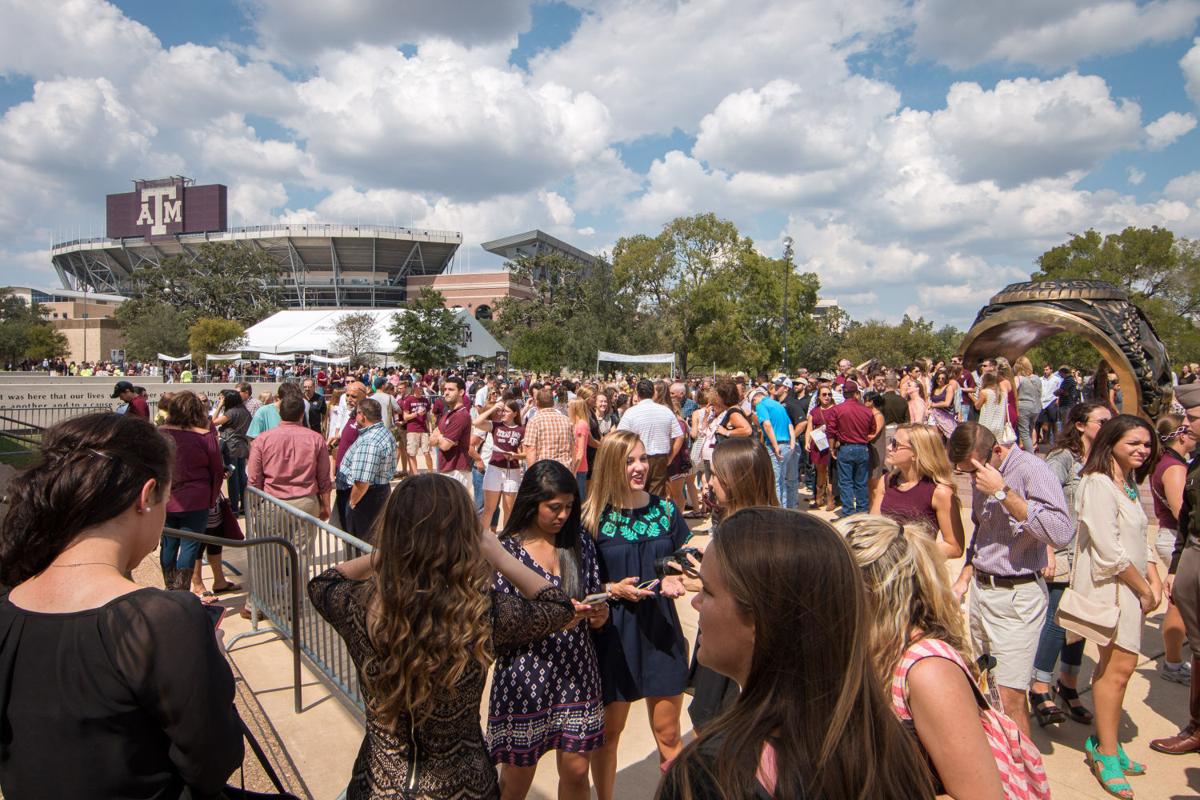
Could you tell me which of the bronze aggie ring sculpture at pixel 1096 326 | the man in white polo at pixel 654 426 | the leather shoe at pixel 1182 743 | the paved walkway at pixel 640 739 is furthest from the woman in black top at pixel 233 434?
the bronze aggie ring sculpture at pixel 1096 326

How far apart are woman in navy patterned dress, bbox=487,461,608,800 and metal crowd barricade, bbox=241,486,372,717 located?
1152 mm

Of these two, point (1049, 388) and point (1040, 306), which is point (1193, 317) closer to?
point (1049, 388)

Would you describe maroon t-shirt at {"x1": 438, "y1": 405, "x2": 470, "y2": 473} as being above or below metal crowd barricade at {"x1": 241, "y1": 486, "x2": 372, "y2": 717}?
above

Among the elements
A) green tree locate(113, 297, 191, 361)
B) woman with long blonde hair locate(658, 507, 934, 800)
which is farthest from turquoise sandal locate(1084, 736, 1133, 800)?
green tree locate(113, 297, 191, 361)

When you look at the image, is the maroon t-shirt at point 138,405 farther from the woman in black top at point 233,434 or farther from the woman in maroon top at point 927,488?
the woman in maroon top at point 927,488

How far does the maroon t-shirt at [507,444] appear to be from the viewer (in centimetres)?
739

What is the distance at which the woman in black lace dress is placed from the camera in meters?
1.92

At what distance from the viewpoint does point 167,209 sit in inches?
4218

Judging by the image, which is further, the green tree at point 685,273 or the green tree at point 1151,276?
the green tree at point 685,273

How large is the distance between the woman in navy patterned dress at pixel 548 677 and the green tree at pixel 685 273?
4324cm

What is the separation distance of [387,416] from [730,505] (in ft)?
28.1

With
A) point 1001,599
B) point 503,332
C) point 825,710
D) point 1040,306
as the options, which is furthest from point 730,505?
point 503,332

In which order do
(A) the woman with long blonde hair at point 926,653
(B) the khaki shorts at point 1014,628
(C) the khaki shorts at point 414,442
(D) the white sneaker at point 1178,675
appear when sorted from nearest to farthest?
(A) the woman with long blonde hair at point 926,653, (B) the khaki shorts at point 1014,628, (D) the white sneaker at point 1178,675, (C) the khaki shorts at point 414,442

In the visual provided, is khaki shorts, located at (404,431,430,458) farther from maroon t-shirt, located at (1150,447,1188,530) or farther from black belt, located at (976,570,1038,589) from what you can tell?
maroon t-shirt, located at (1150,447,1188,530)
